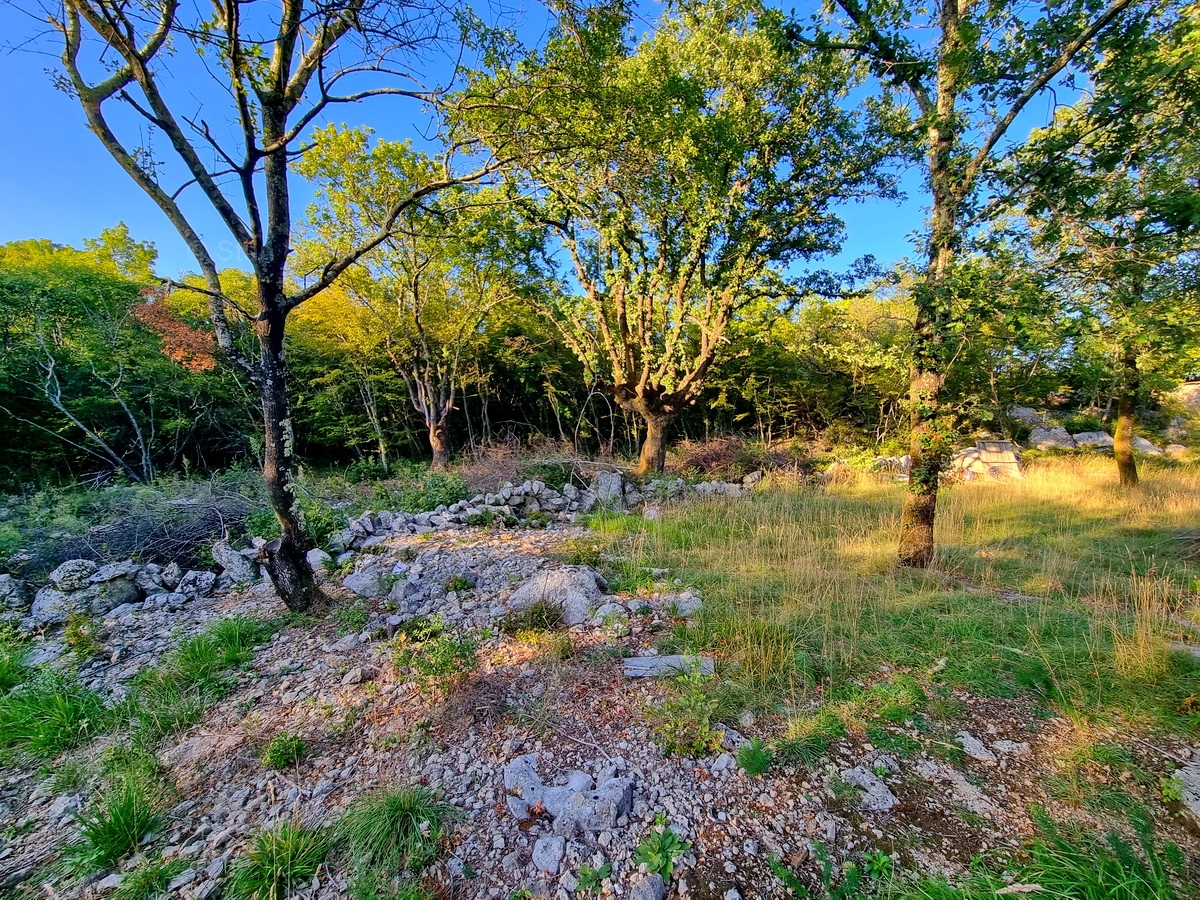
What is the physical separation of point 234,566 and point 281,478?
86.4 inches

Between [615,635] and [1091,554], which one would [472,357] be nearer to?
[615,635]

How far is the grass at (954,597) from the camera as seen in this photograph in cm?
286

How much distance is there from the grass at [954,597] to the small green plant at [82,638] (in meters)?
4.72

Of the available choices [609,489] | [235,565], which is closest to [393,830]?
[235,565]

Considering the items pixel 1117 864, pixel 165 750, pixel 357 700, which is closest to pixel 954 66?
pixel 1117 864

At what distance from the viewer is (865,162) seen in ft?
25.7

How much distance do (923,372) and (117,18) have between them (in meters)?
7.05

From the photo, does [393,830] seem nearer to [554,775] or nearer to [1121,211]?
[554,775]

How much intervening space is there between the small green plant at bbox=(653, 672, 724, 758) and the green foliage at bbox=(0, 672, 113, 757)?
3486 mm

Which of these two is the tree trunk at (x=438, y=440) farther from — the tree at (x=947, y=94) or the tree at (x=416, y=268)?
the tree at (x=947, y=94)

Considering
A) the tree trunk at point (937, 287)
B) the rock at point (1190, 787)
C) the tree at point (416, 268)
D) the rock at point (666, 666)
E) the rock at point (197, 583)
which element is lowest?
the rock at point (1190, 787)

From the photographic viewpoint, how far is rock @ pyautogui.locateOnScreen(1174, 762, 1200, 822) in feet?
6.47

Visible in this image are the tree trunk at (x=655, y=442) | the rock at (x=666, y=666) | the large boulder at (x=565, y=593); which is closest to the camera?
the rock at (x=666, y=666)

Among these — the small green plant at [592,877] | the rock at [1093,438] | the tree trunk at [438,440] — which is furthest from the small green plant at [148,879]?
the rock at [1093,438]
